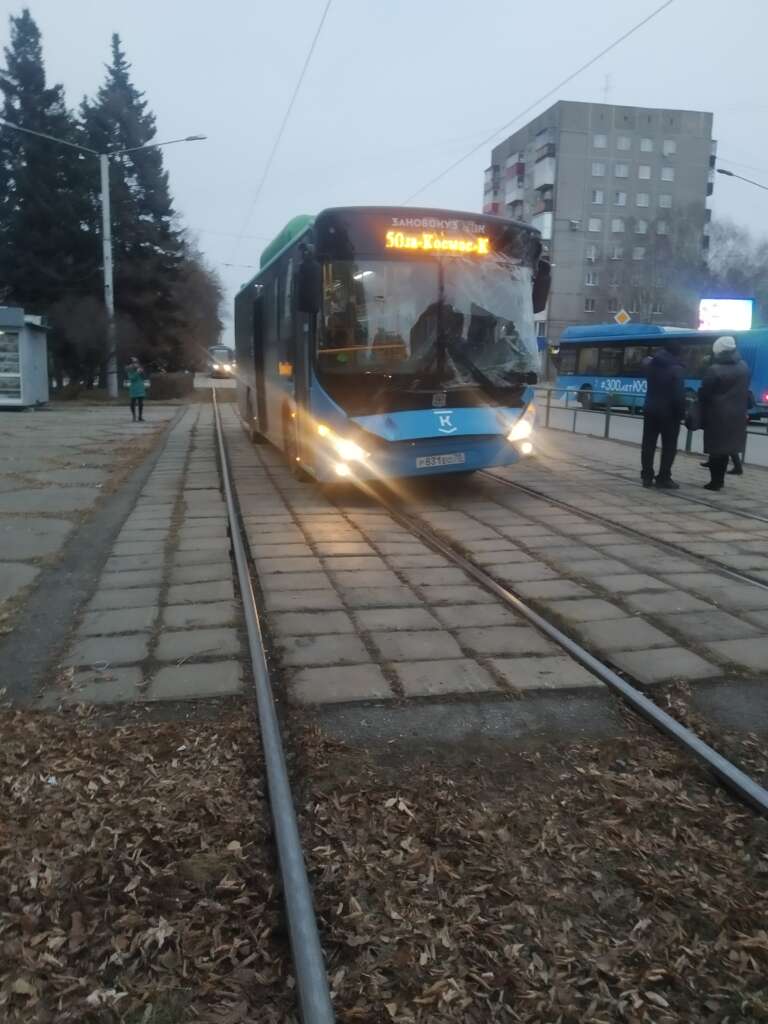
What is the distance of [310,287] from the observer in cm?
855

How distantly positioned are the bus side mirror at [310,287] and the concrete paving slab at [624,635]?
4.74 m

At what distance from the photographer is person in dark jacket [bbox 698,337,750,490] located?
1003 centimetres

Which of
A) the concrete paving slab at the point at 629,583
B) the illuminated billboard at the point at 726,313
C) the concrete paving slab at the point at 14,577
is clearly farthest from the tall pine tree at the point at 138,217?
the concrete paving slab at the point at 629,583

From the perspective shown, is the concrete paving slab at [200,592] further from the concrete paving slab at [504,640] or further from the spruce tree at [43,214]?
the spruce tree at [43,214]

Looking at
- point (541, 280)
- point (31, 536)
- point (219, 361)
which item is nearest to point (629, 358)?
point (541, 280)

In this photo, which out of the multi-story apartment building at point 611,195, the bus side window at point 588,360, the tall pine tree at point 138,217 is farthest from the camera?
the multi-story apartment building at point 611,195

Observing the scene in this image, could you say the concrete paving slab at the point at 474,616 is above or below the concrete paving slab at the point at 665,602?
below

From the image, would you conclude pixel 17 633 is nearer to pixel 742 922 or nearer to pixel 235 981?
pixel 235 981

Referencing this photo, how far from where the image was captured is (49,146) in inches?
1582

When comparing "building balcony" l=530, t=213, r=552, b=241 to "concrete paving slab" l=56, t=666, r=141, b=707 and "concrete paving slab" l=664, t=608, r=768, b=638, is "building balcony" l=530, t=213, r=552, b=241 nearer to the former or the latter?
"concrete paving slab" l=664, t=608, r=768, b=638

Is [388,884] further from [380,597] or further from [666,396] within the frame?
[666,396]

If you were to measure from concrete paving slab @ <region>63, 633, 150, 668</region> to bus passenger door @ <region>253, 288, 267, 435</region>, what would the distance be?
919 cm

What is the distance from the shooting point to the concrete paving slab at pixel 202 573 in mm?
6234

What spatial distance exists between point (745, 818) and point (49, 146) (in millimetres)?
44744
